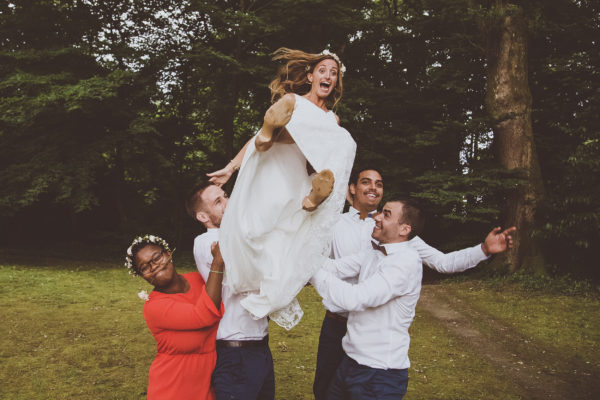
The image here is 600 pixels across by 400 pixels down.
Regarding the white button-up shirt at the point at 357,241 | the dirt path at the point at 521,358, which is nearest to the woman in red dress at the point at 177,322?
the white button-up shirt at the point at 357,241

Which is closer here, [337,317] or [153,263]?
[153,263]

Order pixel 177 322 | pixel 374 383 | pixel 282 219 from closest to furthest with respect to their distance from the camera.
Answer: pixel 282 219, pixel 177 322, pixel 374 383

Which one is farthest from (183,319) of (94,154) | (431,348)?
(94,154)

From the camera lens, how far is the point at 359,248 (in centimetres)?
404

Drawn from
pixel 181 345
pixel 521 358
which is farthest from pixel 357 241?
pixel 521 358

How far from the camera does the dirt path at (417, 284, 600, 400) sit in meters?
5.86

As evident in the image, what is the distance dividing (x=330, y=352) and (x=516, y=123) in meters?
11.0

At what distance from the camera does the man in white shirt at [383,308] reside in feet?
8.48

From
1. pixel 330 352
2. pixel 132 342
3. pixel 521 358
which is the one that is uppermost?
pixel 330 352

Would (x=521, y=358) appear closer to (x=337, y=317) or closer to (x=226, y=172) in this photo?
(x=337, y=317)

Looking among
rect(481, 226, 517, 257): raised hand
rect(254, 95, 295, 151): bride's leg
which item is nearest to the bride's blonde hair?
rect(254, 95, 295, 151): bride's leg

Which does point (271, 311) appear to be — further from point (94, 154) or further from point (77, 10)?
point (77, 10)

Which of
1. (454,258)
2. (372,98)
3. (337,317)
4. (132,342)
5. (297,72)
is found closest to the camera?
(297,72)

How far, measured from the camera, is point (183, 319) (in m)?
2.59
